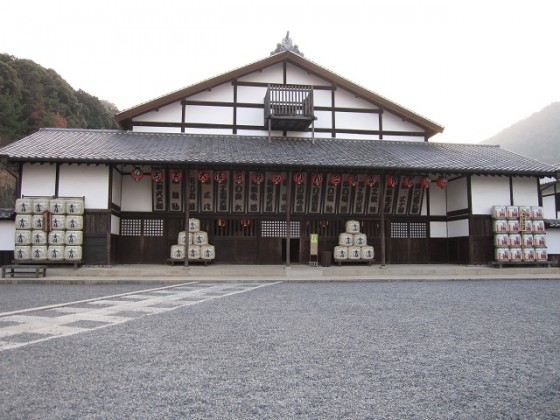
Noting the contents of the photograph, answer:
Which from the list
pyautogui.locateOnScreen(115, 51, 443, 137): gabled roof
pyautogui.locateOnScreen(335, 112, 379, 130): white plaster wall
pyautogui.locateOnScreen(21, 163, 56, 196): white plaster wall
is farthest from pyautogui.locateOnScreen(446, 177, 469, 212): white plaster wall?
pyautogui.locateOnScreen(21, 163, 56, 196): white plaster wall

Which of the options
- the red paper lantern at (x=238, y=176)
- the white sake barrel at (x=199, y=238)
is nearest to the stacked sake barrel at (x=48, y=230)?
the white sake barrel at (x=199, y=238)

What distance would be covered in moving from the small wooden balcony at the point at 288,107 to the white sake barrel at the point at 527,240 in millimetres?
9156

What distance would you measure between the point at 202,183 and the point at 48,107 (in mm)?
29319

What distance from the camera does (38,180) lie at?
563 inches

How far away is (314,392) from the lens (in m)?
3.30

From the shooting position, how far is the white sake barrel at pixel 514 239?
15500 millimetres

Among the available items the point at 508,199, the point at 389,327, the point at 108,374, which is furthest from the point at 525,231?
the point at 108,374

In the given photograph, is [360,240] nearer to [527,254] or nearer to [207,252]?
[207,252]

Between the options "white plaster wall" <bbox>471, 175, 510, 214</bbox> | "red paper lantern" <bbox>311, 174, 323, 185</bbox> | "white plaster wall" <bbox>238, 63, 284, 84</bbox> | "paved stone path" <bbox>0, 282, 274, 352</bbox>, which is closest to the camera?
"paved stone path" <bbox>0, 282, 274, 352</bbox>

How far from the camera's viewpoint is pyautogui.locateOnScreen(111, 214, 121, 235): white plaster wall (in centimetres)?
1495

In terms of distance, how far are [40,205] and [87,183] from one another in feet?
5.30

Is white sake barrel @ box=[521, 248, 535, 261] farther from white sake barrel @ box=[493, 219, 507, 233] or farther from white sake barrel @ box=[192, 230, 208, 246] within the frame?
white sake barrel @ box=[192, 230, 208, 246]

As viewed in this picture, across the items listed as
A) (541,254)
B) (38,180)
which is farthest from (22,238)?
(541,254)

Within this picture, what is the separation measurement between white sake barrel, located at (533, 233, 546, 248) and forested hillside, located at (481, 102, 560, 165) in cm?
5153
